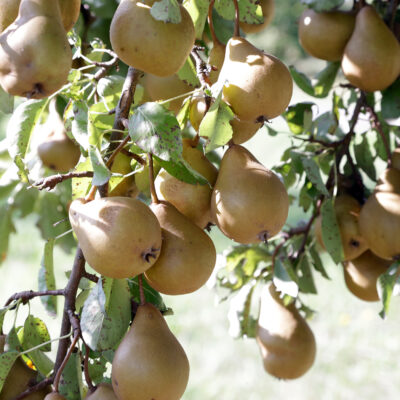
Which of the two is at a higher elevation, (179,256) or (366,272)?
(179,256)

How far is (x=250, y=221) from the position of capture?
76 cm

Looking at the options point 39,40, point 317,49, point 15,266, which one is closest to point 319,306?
point 15,266

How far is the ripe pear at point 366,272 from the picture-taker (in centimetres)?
134

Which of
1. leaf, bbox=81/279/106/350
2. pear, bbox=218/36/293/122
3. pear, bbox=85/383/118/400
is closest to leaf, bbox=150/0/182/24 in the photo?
pear, bbox=218/36/293/122

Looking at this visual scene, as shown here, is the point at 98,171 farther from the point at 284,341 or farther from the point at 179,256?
the point at 284,341

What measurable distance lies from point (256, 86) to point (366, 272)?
713 millimetres

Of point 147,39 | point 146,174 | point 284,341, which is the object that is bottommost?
point 284,341

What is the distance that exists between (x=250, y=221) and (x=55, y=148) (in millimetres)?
542

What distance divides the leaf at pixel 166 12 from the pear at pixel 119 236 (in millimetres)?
199

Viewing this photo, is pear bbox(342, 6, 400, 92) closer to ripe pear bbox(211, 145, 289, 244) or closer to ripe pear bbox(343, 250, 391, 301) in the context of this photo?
ripe pear bbox(343, 250, 391, 301)

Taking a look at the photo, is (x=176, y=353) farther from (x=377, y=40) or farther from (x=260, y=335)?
(x=377, y=40)

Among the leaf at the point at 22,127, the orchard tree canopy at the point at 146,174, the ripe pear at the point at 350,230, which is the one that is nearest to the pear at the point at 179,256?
the orchard tree canopy at the point at 146,174

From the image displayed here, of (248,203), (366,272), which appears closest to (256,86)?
(248,203)

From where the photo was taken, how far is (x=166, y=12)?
0.69 m
